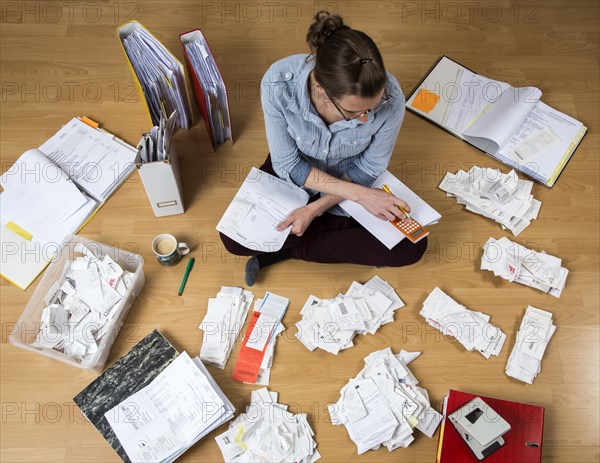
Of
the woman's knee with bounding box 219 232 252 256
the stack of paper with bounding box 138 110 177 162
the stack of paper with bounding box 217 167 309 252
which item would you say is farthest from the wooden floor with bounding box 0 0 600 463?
the stack of paper with bounding box 138 110 177 162

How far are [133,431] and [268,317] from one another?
58cm

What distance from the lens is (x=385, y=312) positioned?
1.92 m

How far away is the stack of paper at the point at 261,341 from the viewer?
182 centimetres

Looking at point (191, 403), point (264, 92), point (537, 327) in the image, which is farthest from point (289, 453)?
point (264, 92)

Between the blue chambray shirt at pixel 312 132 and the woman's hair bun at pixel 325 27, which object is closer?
the woman's hair bun at pixel 325 27

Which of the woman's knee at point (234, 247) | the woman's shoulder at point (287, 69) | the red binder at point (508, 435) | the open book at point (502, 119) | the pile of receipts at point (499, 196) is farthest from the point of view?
the open book at point (502, 119)

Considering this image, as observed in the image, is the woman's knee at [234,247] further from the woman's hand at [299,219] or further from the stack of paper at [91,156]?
the stack of paper at [91,156]

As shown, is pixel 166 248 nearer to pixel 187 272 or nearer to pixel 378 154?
pixel 187 272

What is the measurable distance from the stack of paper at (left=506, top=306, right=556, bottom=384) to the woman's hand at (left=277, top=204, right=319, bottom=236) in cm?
88

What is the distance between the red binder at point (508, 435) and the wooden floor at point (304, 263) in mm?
114

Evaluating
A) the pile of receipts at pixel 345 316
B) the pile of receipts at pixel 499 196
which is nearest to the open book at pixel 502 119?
the pile of receipts at pixel 499 196

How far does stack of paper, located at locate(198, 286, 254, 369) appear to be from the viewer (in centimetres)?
184

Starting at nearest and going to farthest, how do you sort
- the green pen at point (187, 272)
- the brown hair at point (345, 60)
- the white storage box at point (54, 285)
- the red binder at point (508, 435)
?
1. the brown hair at point (345, 60)
2. the red binder at point (508, 435)
3. the white storage box at point (54, 285)
4. the green pen at point (187, 272)

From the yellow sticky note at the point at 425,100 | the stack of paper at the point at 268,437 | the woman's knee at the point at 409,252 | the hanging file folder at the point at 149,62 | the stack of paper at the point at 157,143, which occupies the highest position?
the hanging file folder at the point at 149,62
